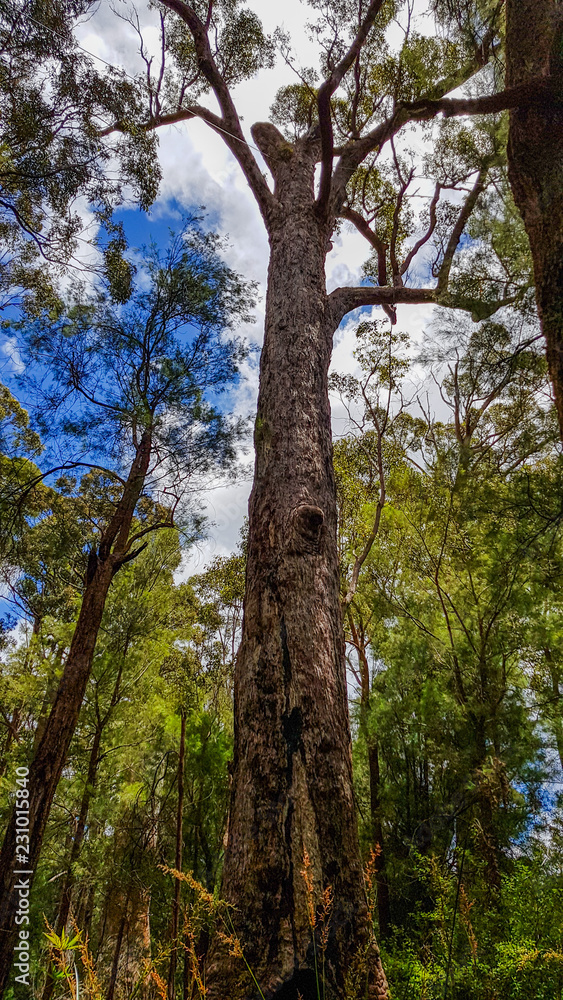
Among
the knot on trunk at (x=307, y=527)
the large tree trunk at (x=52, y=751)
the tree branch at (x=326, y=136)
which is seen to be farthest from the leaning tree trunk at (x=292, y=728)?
the large tree trunk at (x=52, y=751)

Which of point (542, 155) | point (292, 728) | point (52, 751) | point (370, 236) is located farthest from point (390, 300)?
point (52, 751)

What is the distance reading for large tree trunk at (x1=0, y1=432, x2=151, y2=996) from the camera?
3609 mm

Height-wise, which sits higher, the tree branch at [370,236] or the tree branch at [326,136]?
the tree branch at [370,236]

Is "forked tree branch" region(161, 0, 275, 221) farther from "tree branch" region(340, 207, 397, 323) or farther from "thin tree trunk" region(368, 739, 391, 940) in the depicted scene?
"thin tree trunk" region(368, 739, 391, 940)

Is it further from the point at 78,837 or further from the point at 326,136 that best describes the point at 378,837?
the point at 326,136

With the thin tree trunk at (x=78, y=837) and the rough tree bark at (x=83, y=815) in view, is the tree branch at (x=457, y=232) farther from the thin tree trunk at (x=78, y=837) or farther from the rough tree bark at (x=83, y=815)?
the thin tree trunk at (x=78, y=837)

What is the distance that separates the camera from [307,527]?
2.09m

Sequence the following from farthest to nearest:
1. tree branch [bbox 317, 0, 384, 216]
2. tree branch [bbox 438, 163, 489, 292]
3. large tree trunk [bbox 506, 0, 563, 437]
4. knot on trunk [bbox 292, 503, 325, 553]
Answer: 1. tree branch [bbox 438, 163, 489, 292]
2. tree branch [bbox 317, 0, 384, 216]
3. large tree trunk [bbox 506, 0, 563, 437]
4. knot on trunk [bbox 292, 503, 325, 553]

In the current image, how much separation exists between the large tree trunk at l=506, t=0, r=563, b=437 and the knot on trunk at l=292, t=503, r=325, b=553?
55.1 inches

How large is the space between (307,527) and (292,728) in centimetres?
82

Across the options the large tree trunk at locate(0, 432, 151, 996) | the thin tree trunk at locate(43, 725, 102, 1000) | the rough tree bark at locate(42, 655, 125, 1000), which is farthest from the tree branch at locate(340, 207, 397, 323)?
the thin tree trunk at locate(43, 725, 102, 1000)

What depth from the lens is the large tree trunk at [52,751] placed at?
3609mm

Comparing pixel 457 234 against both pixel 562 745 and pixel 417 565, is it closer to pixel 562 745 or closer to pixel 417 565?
pixel 417 565

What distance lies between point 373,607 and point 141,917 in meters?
4.85
